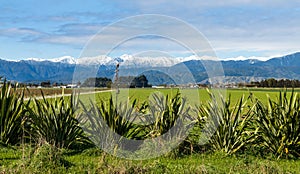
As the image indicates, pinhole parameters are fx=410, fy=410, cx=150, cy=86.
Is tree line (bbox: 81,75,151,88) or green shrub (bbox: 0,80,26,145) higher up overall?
tree line (bbox: 81,75,151,88)

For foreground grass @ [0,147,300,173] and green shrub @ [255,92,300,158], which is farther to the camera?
green shrub @ [255,92,300,158]

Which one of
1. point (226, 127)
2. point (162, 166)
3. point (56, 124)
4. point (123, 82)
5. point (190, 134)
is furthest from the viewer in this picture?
point (123, 82)

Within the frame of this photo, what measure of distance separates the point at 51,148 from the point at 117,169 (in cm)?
165

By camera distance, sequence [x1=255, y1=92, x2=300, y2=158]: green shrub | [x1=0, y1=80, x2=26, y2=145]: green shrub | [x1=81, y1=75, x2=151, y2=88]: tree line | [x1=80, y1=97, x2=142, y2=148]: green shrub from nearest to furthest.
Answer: [x1=255, y1=92, x2=300, y2=158]: green shrub
[x1=80, y1=97, x2=142, y2=148]: green shrub
[x1=0, y1=80, x2=26, y2=145]: green shrub
[x1=81, y1=75, x2=151, y2=88]: tree line

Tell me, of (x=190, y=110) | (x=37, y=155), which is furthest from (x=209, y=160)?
(x=37, y=155)

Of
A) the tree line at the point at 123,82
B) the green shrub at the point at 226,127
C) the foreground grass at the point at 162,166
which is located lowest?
the foreground grass at the point at 162,166

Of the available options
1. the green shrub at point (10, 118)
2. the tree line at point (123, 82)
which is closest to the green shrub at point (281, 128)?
the tree line at point (123, 82)

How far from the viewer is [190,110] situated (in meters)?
11.7

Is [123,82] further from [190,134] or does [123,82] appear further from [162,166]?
[162,166]

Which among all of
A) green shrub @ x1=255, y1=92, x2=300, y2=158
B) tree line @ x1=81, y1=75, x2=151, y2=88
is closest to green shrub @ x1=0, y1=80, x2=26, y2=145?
tree line @ x1=81, y1=75, x2=151, y2=88

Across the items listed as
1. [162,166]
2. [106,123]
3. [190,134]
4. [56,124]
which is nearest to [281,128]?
[190,134]

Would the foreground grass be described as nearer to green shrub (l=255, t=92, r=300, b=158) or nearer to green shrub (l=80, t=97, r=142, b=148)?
green shrub (l=255, t=92, r=300, b=158)

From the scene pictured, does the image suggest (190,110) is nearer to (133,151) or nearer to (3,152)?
(133,151)

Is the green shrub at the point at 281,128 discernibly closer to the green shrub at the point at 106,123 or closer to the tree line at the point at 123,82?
the green shrub at the point at 106,123
